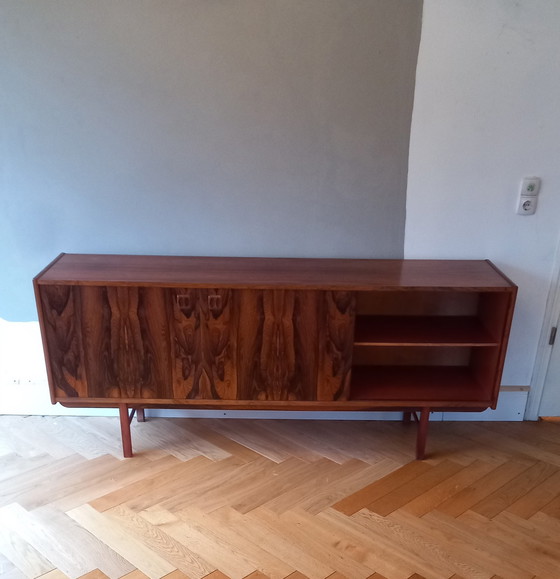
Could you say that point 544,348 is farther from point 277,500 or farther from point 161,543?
point 161,543

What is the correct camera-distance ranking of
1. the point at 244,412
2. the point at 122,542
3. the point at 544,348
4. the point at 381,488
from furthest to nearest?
the point at 244,412 < the point at 544,348 < the point at 381,488 < the point at 122,542

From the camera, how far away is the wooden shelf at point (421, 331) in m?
2.21

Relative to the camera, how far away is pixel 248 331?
85.0 inches

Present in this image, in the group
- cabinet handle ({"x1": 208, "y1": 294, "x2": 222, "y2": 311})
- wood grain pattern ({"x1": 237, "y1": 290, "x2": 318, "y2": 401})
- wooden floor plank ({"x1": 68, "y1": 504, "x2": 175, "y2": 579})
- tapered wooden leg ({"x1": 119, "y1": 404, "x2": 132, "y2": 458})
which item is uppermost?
cabinet handle ({"x1": 208, "y1": 294, "x2": 222, "y2": 311})

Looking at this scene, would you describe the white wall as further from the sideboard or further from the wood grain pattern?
the wood grain pattern

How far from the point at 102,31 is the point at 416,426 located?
2.17 metres

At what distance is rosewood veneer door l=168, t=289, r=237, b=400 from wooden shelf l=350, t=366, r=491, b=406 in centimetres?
55

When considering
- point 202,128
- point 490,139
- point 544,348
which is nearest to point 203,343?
point 202,128

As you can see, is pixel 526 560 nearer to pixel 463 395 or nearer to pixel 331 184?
pixel 463 395

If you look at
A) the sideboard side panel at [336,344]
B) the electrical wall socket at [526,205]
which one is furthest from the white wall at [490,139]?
the sideboard side panel at [336,344]

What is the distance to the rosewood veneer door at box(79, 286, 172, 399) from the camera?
6.93 ft

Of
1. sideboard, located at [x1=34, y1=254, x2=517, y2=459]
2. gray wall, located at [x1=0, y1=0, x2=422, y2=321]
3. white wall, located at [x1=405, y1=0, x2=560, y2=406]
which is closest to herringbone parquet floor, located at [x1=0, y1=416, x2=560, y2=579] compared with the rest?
sideboard, located at [x1=34, y1=254, x2=517, y2=459]

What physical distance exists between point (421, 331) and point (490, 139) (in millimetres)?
840

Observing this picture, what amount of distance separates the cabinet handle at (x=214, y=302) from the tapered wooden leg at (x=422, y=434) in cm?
97
